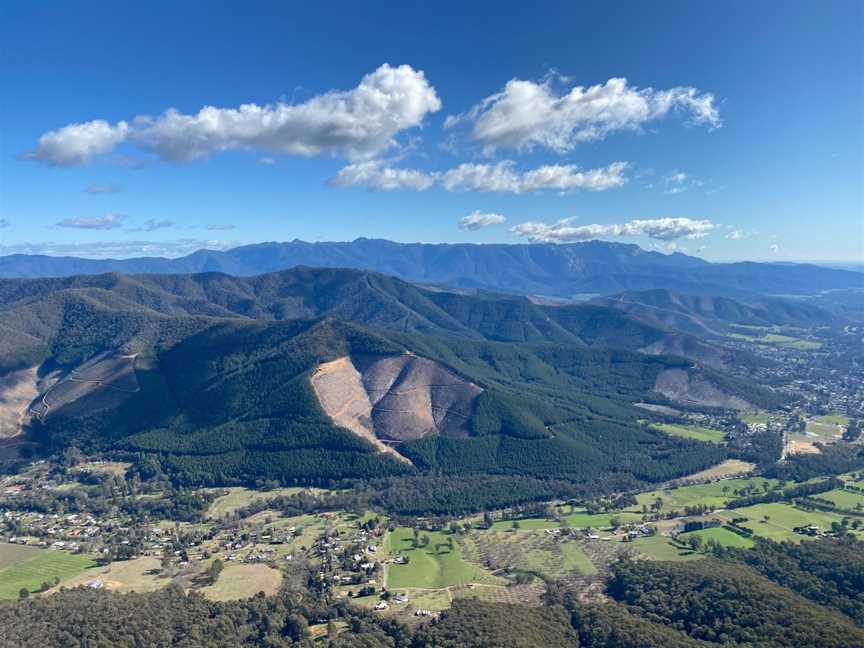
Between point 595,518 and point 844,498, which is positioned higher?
point 844,498

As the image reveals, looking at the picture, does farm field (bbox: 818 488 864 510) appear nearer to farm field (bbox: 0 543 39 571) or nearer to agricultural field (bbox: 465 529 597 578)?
agricultural field (bbox: 465 529 597 578)

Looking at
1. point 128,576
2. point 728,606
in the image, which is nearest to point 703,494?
point 728,606

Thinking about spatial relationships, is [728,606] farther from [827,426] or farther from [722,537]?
[827,426]

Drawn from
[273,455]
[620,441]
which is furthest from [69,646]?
[620,441]

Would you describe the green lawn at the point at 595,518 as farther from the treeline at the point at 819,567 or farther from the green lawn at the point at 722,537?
the treeline at the point at 819,567

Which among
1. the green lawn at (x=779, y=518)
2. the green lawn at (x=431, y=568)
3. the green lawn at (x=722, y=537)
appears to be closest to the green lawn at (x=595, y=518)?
the green lawn at (x=722, y=537)

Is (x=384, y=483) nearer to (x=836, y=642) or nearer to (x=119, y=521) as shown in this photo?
(x=119, y=521)

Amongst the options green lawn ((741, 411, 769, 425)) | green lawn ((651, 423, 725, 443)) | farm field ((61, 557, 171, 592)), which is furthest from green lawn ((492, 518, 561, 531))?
green lawn ((741, 411, 769, 425))
